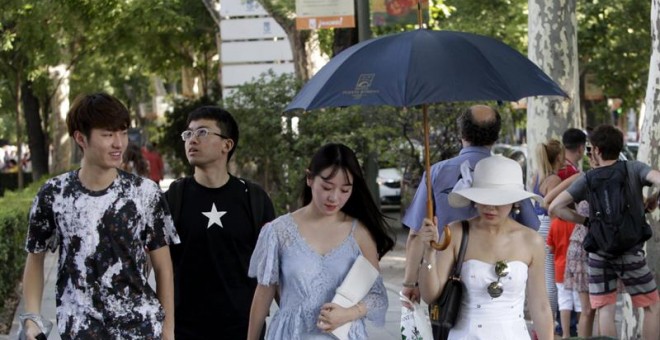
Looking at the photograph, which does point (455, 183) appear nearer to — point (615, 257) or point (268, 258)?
point (268, 258)

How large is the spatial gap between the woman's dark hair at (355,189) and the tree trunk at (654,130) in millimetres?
4826

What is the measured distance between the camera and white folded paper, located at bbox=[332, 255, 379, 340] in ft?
15.7

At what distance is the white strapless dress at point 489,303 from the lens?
16.4ft

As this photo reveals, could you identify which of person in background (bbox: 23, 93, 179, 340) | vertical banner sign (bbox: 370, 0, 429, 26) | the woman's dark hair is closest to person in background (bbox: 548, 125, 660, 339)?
the woman's dark hair

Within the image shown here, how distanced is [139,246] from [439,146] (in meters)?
13.0

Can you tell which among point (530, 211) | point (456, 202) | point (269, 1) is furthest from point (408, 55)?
point (269, 1)

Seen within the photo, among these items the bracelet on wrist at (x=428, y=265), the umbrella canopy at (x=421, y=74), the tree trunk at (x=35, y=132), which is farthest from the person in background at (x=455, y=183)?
the tree trunk at (x=35, y=132)

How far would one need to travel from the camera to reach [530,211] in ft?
20.5

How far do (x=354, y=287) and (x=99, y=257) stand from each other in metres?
0.97

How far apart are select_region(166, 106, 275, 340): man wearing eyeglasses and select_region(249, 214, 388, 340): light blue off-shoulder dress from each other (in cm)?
78

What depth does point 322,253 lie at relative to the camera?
4875 millimetres

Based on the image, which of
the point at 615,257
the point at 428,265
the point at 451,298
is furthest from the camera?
the point at 615,257

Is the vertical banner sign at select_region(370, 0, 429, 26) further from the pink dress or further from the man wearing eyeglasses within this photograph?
the man wearing eyeglasses

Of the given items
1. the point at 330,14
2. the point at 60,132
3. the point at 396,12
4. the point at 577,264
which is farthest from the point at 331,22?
the point at 60,132
